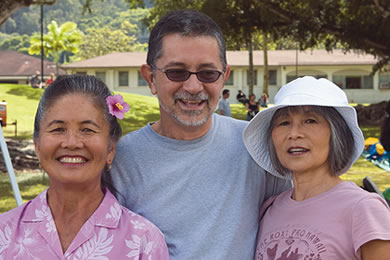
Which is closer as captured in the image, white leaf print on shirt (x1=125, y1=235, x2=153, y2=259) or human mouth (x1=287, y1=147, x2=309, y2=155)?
white leaf print on shirt (x1=125, y1=235, x2=153, y2=259)

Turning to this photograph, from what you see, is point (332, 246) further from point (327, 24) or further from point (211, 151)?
point (327, 24)

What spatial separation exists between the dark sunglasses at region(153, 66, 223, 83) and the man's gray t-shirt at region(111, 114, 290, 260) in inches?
10.2

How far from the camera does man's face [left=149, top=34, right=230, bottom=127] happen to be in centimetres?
272

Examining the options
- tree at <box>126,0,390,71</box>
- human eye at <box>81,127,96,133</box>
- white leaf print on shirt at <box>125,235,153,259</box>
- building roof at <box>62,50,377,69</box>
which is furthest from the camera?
building roof at <box>62,50,377,69</box>

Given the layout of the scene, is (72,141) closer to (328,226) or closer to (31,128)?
(328,226)

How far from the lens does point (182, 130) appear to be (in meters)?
2.80

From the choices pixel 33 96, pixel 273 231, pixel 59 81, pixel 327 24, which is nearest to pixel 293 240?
pixel 273 231

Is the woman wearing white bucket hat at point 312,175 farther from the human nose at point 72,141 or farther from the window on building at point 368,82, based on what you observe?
the window on building at point 368,82

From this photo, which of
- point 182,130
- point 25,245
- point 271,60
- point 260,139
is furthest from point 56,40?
point 25,245

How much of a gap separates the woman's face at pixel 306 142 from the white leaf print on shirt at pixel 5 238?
120 centimetres

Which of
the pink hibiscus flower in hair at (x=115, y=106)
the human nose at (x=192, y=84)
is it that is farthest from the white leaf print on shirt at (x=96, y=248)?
the human nose at (x=192, y=84)

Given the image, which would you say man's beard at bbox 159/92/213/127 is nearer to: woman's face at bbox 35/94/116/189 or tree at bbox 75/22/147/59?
woman's face at bbox 35/94/116/189

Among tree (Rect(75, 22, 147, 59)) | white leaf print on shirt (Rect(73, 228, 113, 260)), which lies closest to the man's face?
white leaf print on shirt (Rect(73, 228, 113, 260))

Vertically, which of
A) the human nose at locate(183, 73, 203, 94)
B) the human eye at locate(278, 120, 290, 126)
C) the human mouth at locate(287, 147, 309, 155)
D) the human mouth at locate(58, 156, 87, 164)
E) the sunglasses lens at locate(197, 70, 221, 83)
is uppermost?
the sunglasses lens at locate(197, 70, 221, 83)
